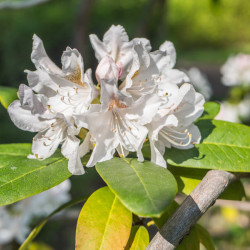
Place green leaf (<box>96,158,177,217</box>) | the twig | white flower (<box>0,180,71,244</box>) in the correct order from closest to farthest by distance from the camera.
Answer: green leaf (<box>96,158,177,217</box>), white flower (<box>0,180,71,244</box>), the twig

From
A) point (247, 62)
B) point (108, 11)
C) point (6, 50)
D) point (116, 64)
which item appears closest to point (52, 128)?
point (116, 64)

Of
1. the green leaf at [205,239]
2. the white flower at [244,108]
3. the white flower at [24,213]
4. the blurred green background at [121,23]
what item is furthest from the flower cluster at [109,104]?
the white flower at [244,108]

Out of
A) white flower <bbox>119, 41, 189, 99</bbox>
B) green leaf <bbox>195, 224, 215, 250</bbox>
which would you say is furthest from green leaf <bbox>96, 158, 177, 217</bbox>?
green leaf <bbox>195, 224, 215, 250</bbox>

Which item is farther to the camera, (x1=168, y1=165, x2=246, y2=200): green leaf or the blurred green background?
the blurred green background

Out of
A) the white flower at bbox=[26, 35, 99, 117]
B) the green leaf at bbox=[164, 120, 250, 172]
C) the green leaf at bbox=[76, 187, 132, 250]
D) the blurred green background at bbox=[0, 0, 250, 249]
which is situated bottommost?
the blurred green background at bbox=[0, 0, 250, 249]

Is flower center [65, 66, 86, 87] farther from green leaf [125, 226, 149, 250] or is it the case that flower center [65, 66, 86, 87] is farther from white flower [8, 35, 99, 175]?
green leaf [125, 226, 149, 250]

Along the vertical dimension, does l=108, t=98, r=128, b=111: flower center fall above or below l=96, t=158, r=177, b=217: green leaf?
above

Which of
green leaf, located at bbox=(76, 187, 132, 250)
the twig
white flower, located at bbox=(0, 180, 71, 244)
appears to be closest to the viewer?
green leaf, located at bbox=(76, 187, 132, 250)
